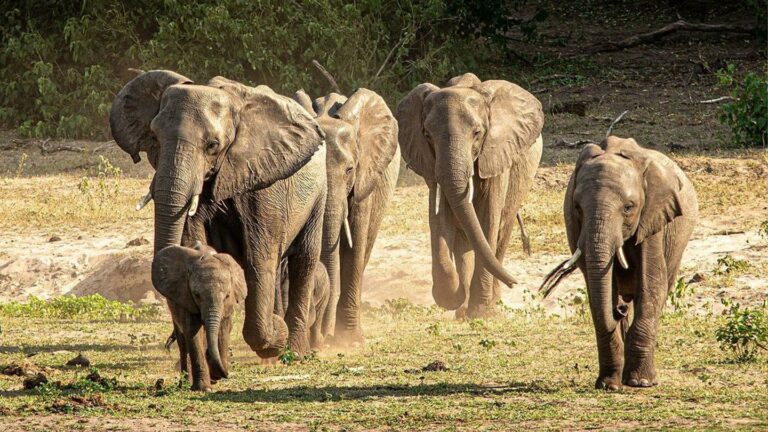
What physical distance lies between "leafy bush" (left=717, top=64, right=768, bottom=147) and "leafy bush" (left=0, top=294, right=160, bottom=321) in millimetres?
8650

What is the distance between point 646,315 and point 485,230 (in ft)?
13.4

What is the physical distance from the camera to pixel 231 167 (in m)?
10.0

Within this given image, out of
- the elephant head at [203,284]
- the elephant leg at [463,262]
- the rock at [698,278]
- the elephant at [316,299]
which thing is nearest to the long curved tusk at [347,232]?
the elephant at [316,299]

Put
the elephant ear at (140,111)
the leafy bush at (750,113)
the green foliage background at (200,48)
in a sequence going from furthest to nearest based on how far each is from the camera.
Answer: the green foliage background at (200,48) < the leafy bush at (750,113) < the elephant ear at (140,111)

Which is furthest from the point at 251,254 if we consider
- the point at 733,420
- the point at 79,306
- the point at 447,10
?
the point at 447,10

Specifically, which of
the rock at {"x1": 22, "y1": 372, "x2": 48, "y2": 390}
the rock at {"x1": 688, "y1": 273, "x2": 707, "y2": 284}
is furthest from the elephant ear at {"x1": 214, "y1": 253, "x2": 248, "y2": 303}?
the rock at {"x1": 688, "y1": 273, "x2": 707, "y2": 284}

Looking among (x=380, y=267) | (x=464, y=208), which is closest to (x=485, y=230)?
(x=464, y=208)

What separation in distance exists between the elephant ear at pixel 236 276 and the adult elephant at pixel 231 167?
13.1 inches

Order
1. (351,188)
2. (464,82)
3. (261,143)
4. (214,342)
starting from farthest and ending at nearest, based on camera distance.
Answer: (464,82) < (351,188) < (261,143) < (214,342)

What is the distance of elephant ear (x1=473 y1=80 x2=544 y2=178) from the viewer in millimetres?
13492

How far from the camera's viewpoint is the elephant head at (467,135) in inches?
508

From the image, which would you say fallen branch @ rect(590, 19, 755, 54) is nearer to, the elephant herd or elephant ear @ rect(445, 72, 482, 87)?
elephant ear @ rect(445, 72, 482, 87)

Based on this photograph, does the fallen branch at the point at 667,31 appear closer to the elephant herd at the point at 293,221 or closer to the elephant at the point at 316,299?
the elephant herd at the point at 293,221

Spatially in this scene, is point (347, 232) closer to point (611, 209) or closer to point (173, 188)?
point (173, 188)
